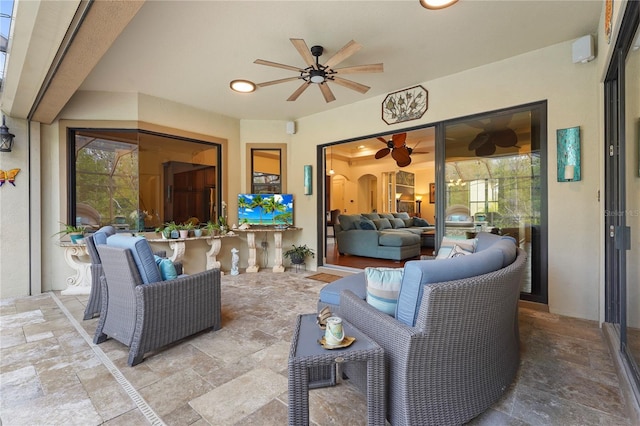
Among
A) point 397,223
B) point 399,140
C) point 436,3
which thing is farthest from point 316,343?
point 397,223

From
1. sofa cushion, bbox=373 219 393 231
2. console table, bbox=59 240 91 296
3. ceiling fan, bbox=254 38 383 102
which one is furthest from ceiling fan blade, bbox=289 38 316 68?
sofa cushion, bbox=373 219 393 231

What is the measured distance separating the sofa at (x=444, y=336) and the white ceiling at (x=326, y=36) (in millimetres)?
2248

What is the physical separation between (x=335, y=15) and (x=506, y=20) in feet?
5.08

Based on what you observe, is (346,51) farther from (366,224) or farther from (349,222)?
(349,222)

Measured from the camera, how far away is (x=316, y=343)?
141 cm

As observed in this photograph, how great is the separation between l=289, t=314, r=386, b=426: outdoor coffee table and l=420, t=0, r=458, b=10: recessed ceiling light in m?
2.46

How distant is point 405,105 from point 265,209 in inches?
115

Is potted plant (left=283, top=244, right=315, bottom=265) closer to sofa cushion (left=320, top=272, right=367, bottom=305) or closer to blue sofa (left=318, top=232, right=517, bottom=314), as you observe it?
sofa cushion (left=320, top=272, right=367, bottom=305)

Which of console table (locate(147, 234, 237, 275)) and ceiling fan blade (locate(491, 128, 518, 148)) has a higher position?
ceiling fan blade (locate(491, 128, 518, 148))

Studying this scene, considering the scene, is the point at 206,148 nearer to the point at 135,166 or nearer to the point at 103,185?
the point at 135,166

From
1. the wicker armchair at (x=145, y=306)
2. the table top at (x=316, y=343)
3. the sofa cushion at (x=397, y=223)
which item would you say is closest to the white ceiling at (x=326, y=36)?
the wicker armchair at (x=145, y=306)

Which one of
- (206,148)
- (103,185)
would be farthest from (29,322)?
(206,148)

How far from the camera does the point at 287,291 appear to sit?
12.9 feet

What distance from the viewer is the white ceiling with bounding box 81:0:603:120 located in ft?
8.17
